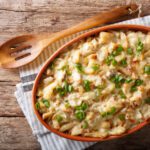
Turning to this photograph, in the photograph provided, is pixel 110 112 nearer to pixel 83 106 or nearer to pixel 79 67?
pixel 83 106

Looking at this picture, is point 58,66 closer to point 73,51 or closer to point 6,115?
point 73,51

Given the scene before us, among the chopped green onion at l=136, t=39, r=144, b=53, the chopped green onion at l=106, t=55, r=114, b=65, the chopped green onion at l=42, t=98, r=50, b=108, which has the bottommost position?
the chopped green onion at l=42, t=98, r=50, b=108

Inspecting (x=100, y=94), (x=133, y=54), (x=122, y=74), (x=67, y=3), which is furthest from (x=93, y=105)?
(x=67, y=3)

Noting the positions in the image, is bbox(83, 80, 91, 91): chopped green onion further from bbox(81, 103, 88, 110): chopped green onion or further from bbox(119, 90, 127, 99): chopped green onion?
bbox(119, 90, 127, 99): chopped green onion

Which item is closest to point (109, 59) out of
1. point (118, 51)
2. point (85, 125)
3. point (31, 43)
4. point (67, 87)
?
point (118, 51)

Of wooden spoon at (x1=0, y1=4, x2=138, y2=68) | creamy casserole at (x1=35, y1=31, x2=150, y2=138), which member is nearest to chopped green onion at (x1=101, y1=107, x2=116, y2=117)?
creamy casserole at (x1=35, y1=31, x2=150, y2=138)
